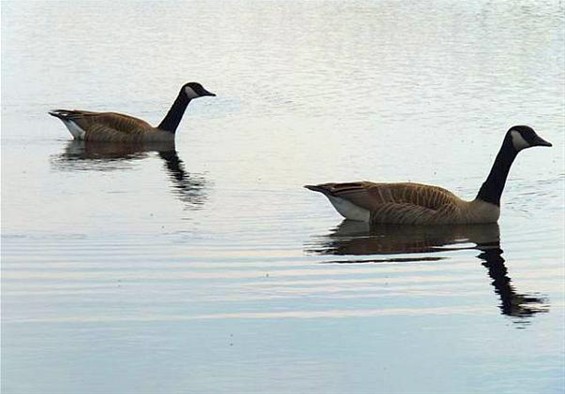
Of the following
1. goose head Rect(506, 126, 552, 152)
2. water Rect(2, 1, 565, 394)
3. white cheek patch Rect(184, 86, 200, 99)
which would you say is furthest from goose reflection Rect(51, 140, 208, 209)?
goose head Rect(506, 126, 552, 152)

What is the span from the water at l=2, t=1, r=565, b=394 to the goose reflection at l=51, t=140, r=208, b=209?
0.27 feet

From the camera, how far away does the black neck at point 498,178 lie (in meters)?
16.3

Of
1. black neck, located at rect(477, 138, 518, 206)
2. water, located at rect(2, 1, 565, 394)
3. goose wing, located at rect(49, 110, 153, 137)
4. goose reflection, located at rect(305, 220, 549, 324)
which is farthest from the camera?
goose wing, located at rect(49, 110, 153, 137)

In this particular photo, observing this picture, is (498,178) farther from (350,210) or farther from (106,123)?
(106,123)

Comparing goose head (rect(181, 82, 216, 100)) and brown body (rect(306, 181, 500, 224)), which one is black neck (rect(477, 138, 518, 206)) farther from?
goose head (rect(181, 82, 216, 100))

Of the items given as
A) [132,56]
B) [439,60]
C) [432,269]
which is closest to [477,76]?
[439,60]

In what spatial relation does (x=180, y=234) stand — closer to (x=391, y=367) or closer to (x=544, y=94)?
(x=391, y=367)

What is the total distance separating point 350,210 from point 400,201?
54cm

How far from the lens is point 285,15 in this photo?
5409cm

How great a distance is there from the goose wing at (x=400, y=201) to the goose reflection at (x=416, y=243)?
0.39 ft

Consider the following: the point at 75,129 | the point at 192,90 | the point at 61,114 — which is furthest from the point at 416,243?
the point at 192,90

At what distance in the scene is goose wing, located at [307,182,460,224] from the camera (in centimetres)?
1617

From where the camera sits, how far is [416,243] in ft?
50.0

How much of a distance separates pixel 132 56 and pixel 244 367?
2907cm
